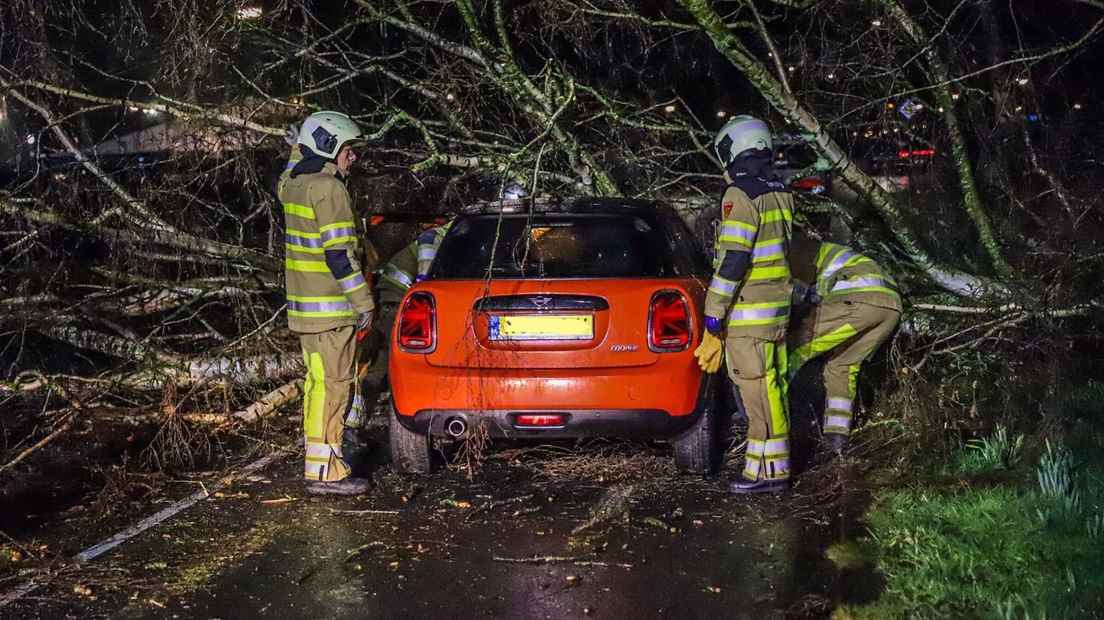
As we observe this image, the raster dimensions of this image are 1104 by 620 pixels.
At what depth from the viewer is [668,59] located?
944cm

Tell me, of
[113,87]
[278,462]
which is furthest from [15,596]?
[113,87]

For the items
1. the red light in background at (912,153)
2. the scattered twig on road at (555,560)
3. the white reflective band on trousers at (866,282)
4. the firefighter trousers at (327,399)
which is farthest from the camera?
the red light in background at (912,153)

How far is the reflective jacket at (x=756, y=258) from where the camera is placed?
199 inches

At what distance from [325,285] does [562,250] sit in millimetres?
1241

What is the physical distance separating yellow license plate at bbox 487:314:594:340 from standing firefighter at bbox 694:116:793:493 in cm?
57

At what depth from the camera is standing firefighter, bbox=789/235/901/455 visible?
586cm

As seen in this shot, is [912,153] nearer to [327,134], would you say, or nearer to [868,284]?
[868,284]

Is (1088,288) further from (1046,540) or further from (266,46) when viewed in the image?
(266,46)

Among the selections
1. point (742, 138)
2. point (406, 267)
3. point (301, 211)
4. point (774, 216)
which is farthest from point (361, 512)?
point (742, 138)

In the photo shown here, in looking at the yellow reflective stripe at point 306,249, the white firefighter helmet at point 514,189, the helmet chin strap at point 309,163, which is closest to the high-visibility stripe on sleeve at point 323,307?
the yellow reflective stripe at point 306,249

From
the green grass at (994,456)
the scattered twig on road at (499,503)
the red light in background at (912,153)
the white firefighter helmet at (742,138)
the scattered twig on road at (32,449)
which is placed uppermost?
the red light in background at (912,153)

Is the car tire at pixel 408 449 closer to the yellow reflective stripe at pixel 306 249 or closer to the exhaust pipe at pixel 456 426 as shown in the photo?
the exhaust pipe at pixel 456 426

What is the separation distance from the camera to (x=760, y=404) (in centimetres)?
527

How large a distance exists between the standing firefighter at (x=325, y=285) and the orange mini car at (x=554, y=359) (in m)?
0.29
